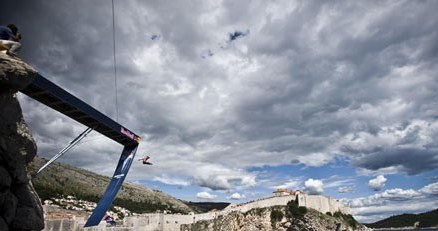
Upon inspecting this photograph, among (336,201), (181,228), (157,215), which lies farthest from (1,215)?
(336,201)

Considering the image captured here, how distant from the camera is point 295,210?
84.7 meters

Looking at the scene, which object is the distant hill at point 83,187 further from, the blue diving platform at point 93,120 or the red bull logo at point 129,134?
the red bull logo at point 129,134

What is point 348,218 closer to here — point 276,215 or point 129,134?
point 276,215

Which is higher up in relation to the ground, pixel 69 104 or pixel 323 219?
pixel 69 104

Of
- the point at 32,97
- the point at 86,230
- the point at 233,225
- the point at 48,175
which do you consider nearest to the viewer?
the point at 32,97

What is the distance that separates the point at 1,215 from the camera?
1311 cm

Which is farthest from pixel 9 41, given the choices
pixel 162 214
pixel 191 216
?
pixel 191 216

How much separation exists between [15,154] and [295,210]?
78475mm

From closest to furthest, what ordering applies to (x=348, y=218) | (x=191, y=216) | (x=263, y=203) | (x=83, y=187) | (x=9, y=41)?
(x=9, y=41) < (x=191, y=216) < (x=263, y=203) < (x=348, y=218) < (x=83, y=187)

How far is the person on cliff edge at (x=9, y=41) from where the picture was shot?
1244cm

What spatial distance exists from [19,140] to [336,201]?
308 feet

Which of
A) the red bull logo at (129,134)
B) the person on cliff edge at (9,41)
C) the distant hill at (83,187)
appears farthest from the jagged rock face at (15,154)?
the distant hill at (83,187)

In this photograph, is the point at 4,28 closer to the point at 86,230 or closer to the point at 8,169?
the point at 8,169

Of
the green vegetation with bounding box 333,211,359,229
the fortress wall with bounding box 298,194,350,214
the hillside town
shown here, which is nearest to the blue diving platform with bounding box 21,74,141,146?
the hillside town
